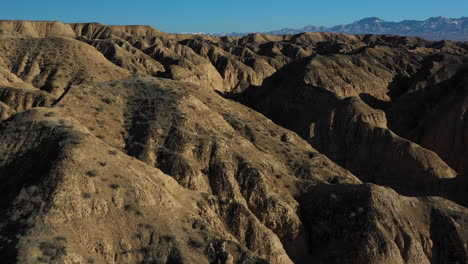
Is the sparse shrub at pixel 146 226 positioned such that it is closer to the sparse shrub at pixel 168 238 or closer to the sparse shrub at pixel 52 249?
the sparse shrub at pixel 168 238

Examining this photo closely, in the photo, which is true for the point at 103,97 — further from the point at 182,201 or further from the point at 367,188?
the point at 367,188

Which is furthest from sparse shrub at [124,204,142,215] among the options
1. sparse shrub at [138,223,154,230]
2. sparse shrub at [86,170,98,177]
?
sparse shrub at [86,170,98,177]

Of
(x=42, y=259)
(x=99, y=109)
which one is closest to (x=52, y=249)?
(x=42, y=259)

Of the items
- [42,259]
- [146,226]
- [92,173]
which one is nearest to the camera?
[42,259]

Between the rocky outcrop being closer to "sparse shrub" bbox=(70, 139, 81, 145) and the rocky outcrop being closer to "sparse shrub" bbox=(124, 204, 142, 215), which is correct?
"sparse shrub" bbox=(124, 204, 142, 215)

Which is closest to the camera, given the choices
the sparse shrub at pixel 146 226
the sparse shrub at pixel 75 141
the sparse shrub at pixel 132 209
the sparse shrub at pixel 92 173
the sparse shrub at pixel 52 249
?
the sparse shrub at pixel 52 249

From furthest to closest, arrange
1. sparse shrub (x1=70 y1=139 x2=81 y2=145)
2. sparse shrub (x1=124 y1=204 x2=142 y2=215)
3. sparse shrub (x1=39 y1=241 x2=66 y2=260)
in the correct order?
1. sparse shrub (x1=70 y1=139 x2=81 y2=145)
2. sparse shrub (x1=124 y1=204 x2=142 y2=215)
3. sparse shrub (x1=39 y1=241 x2=66 y2=260)

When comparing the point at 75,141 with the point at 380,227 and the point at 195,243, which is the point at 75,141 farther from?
the point at 380,227

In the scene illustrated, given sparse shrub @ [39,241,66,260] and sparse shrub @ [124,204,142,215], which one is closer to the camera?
sparse shrub @ [39,241,66,260]

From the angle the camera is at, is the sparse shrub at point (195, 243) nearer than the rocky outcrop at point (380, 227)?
Yes

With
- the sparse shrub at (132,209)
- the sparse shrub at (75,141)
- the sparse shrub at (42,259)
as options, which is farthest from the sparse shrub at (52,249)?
the sparse shrub at (75,141)

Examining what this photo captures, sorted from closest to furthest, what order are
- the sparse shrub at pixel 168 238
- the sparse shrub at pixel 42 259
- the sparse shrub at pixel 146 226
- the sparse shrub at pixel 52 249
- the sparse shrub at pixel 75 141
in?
the sparse shrub at pixel 42 259 < the sparse shrub at pixel 52 249 < the sparse shrub at pixel 168 238 < the sparse shrub at pixel 146 226 < the sparse shrub at pixel 75 141

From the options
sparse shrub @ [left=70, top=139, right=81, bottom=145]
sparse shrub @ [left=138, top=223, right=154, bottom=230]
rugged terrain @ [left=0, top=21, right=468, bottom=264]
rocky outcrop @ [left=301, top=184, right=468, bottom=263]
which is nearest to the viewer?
rugged terrain @ [left=0, top=21, right=468, bottom=264]
